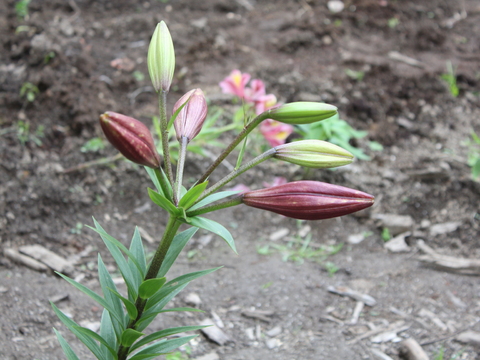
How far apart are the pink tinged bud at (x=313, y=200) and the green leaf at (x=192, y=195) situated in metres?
0.12

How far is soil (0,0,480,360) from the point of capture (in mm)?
1814

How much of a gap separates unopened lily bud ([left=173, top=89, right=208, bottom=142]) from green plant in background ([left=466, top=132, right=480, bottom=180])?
1.84 m

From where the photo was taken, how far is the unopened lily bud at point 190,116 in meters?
1.08

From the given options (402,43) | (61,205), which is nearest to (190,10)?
(402,43)

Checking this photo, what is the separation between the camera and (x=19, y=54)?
3.04m

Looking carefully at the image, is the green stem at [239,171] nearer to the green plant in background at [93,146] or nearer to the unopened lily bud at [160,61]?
the unopened lily bud at [160,61]

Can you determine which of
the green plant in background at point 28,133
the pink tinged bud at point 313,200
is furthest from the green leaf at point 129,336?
the green plant in background at point 28,133

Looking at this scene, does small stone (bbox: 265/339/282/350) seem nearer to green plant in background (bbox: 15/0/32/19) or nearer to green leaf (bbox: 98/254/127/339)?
green leaf (bbox: 98/254/127/339)

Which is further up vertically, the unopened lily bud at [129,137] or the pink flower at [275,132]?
the unopened lily bud at [129,137]

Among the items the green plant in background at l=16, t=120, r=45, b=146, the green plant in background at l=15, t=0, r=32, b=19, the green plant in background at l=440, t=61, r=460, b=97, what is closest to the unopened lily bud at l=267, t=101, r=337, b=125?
the green plant in background at l=16, t=120, r=45, b=146

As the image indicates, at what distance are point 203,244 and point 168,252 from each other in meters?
1.15

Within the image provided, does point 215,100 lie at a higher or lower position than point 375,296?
higher

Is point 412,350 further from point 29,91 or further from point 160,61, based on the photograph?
point 29,91

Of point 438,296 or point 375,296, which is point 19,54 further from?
point 438,296
